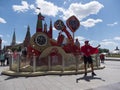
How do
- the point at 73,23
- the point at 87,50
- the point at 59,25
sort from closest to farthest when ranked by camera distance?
1. the point at 87,50
2. the point at 59,25
3. the point at 73,23

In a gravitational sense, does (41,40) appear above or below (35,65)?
above

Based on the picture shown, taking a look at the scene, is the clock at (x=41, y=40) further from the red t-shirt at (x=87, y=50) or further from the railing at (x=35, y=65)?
the red t-shirt at (x=87, y=50)

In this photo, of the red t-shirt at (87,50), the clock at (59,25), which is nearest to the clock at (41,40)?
the clock at (59,25)

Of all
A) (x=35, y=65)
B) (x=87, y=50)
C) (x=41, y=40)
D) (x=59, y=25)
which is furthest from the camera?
(x=59, y=25)

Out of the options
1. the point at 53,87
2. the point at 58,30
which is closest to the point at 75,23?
the point at 58,30

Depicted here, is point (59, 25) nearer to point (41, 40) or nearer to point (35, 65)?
point (41, 40)

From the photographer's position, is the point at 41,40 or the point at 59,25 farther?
the point at 59,25

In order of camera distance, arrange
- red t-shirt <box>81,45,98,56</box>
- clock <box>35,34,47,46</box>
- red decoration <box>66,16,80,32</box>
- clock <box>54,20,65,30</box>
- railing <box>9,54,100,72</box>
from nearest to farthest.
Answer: red t-shirt <box>81,45,98,56</box>, railing <box>9,54,100,72</box>, clock <box>35,34,47,46</box>, clock <box>54,20,65,30</box>, red decoration <box>66,16,80,32</box>

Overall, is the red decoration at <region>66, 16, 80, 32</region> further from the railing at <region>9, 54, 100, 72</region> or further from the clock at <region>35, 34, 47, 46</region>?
the railing at <region>9, 54, 100, 72</region>

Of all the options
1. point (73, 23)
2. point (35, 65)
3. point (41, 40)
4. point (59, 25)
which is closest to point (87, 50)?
point (35, 65)

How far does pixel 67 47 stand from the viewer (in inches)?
795

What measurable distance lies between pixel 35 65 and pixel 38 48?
18.5 feet

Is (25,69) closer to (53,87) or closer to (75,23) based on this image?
(53,87)

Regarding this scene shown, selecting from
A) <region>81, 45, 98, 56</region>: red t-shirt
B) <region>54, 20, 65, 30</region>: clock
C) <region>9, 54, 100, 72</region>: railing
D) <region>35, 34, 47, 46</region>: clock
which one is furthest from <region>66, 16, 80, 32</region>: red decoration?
<region>81, 45, 98, 56</region>: red t-shirt
